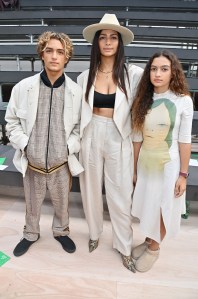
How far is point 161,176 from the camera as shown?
105cm

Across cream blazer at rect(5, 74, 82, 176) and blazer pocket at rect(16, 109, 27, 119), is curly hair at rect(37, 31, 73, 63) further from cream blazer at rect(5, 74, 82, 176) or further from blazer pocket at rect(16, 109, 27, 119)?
blazer pocket at rect(16, 109, 27, 119)

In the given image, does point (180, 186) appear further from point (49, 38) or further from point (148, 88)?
point (49, 38)

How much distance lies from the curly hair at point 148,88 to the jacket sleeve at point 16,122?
50cm

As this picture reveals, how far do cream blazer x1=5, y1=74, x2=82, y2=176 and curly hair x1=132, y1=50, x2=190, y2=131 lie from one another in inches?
10.8

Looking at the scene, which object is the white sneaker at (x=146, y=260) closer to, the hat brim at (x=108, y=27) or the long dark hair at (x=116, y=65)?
the long dark hair at (x=116, y=65)

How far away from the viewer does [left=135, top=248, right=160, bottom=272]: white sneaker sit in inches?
48.4

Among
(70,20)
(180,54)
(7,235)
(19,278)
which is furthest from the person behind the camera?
(70,20)

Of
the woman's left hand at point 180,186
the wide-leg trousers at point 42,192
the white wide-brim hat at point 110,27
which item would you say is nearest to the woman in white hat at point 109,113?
the white wide-brim hat at point 110,27

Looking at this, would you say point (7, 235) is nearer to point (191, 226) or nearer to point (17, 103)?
point (17, 103)

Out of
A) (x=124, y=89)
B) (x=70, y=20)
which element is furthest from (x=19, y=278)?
(x=70, y=20)

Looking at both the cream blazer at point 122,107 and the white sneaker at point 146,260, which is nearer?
the cream blazer at point 122,107

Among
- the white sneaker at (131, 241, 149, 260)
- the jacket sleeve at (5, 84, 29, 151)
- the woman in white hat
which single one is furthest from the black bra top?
the white sneaker at (131, 241, 149, 260)

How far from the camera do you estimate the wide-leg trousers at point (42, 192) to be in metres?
1.21

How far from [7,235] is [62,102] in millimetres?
899
